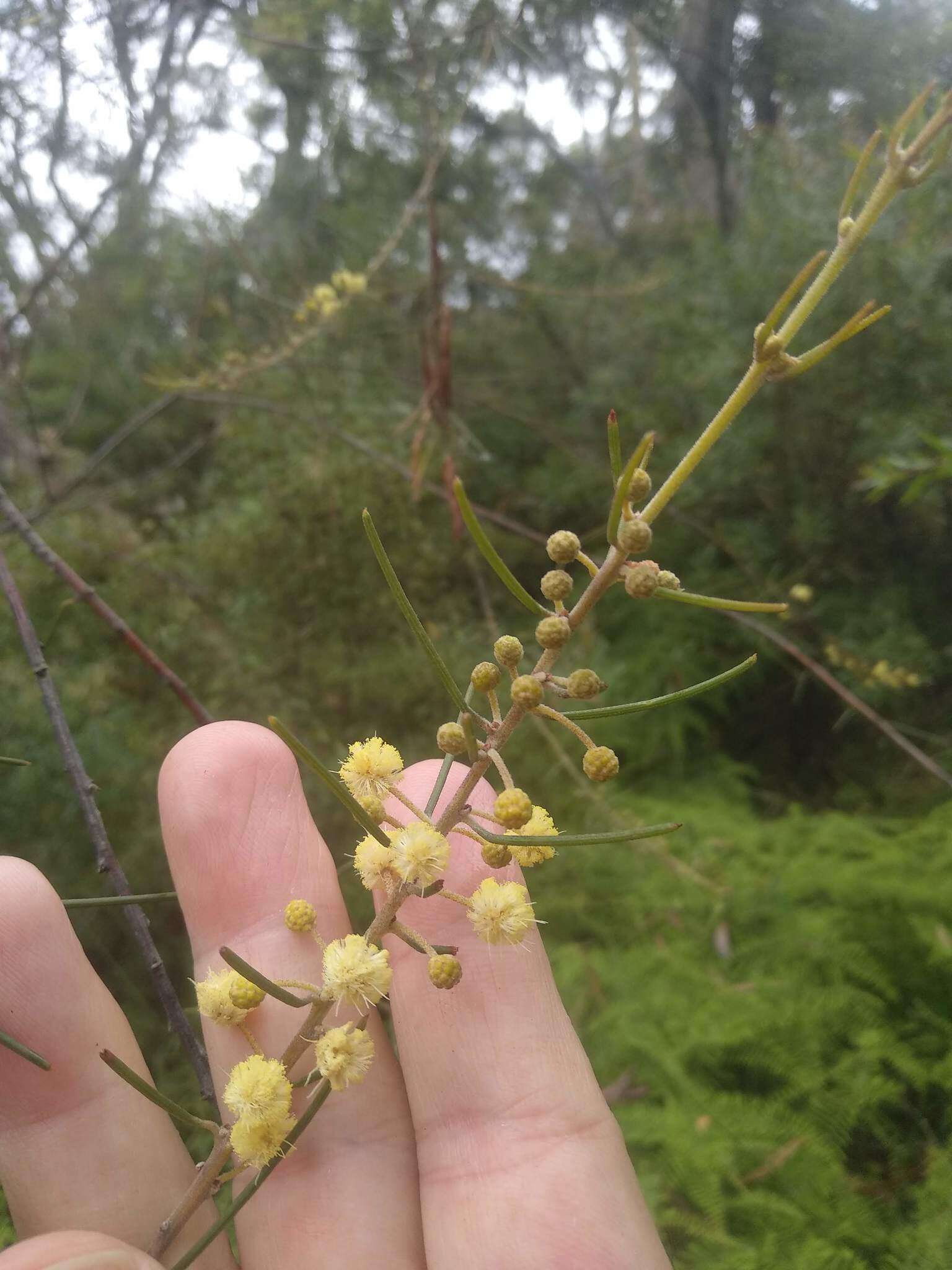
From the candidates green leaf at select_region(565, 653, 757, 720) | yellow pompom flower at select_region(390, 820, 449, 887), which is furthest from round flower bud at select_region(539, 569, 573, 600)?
yellow pompom flower at select_region(390, 820, 449, 887)

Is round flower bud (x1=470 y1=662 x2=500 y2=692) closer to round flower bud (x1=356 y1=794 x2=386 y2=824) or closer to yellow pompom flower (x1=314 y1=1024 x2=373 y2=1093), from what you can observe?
round flower bud (x1=356 y1=794 x2=386 y2=824)

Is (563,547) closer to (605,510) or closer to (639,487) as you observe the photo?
(639,487)

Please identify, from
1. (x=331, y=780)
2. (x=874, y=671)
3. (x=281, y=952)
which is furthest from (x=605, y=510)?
(x=331, y=780)

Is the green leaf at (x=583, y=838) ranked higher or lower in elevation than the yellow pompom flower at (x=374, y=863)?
higher

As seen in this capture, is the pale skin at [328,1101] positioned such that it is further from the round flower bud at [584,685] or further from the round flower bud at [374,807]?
the round flower bud at [584,685]

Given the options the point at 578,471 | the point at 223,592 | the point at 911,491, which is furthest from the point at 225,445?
the point at 911,491

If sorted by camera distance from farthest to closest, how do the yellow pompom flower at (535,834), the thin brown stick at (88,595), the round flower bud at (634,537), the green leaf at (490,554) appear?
the thin brown stick at (88,595) < the yellow pompom flower at (535,834) < the round flower bud at (634,537) < the green leaf at (490,554)

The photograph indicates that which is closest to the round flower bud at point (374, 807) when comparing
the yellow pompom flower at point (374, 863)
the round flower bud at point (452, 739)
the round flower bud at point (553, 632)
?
the yellow pompom flower at point (374, 863)
